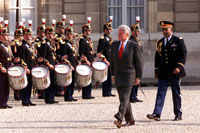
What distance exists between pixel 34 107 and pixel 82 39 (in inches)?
90.1

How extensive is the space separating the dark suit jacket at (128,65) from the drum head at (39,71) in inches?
139

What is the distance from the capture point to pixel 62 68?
1466cm

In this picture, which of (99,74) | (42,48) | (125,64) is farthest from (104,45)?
(125,64)

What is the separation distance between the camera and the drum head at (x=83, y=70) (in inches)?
586

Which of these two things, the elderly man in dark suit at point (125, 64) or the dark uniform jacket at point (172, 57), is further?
the dark uniform jacket at point (172, 57)

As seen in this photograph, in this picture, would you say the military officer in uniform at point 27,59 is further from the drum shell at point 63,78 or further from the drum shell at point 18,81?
the drum shell at point 63,78

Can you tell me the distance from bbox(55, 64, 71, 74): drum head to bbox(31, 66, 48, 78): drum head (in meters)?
0.46

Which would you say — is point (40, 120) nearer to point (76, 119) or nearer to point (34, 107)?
point (76, 119)

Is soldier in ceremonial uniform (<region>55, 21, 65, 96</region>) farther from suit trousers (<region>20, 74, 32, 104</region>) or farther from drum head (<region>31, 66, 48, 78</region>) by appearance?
suit trousers (<region>20, 74, 32, 104</region>)

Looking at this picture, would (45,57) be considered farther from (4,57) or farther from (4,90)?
(4,90)

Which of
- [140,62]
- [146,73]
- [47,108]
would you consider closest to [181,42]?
[140,62]

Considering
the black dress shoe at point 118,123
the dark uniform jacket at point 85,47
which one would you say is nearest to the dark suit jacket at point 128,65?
the black dress shoe at point 118,123

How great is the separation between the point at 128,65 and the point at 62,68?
4.05 meters

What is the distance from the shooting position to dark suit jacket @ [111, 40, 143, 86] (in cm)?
1080
